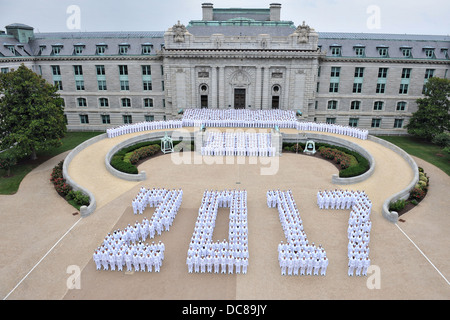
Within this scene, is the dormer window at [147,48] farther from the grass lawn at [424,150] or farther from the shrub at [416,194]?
the shrub at [416,194]

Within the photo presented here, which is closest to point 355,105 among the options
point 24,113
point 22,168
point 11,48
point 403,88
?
point 403,88

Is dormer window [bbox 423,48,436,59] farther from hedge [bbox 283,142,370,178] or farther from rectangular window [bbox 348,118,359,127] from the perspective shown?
hedge [bbox 283,142,370,178]

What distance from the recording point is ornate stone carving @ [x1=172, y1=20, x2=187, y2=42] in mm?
53188

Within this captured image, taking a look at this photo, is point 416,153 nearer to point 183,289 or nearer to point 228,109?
point 228,109

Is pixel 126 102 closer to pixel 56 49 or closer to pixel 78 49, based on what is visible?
pixel 78 49

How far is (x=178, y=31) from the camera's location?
53.4 metres

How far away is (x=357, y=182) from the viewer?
35.6 meters

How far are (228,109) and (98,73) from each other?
2445 centimetres

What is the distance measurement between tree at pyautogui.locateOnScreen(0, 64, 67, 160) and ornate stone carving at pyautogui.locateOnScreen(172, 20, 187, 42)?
2239 centimetres

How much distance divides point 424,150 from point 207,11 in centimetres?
4495

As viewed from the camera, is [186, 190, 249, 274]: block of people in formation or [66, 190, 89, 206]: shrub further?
[66, 190, 89, 206]: shrub

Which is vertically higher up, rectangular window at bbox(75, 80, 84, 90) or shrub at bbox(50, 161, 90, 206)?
rectangular window at bbox(75, 80, 84, 90)

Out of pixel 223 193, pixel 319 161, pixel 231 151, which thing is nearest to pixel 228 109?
pixel 231 151

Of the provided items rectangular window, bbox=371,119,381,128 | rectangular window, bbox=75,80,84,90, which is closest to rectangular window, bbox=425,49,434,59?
rectangular window, bbox=371,119,381,128
